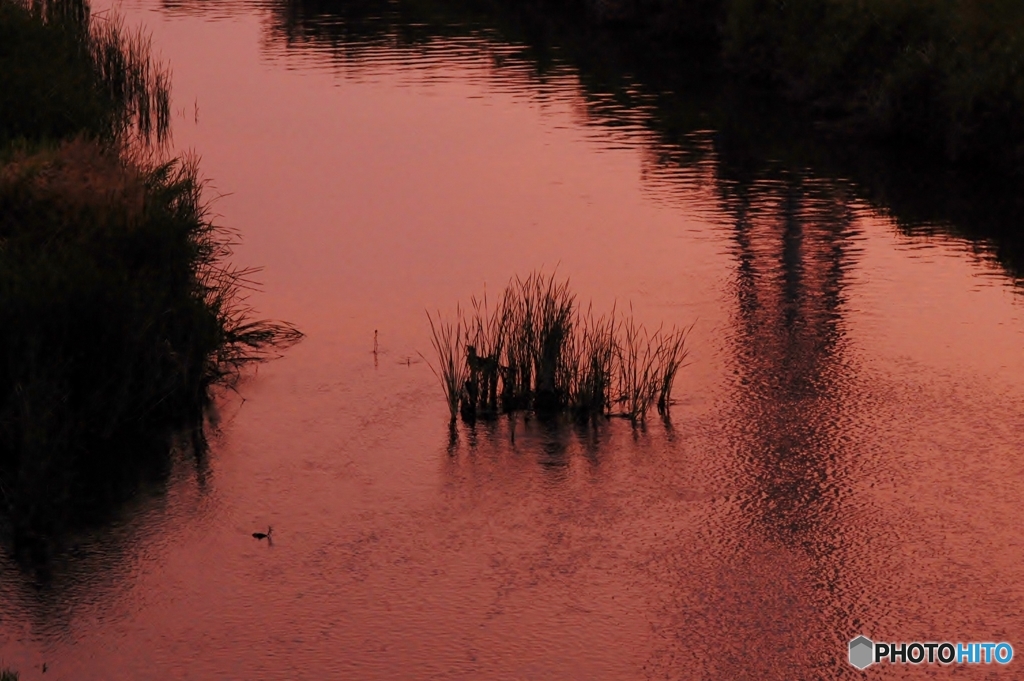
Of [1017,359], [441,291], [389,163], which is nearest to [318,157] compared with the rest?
[389,163]

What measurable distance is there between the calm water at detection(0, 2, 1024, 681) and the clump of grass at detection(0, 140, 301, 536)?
42 centimetres

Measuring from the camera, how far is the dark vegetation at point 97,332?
32.9 feet

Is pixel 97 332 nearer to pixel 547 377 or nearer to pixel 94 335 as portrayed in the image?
pixel 94 335

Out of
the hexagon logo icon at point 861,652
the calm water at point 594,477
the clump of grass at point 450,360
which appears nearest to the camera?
the hexagon logo icon at point 861,652

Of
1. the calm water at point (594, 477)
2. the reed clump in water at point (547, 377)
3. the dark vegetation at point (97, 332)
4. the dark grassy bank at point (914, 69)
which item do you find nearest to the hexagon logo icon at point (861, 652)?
the calm water at point (594, 477)

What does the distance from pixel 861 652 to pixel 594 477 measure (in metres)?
2.63

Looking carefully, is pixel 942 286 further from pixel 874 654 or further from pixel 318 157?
pixel 318 157

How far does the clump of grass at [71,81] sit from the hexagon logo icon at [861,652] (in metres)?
8.27

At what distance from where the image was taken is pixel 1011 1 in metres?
20.2

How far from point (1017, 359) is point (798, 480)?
10.3 ft

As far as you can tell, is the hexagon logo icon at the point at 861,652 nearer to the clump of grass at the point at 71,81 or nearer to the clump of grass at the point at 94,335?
the clump of grass at the point at 94,335

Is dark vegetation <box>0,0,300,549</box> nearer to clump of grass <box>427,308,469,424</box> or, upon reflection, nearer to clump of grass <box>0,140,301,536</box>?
clump of grass <box>0,140,301,536</box>

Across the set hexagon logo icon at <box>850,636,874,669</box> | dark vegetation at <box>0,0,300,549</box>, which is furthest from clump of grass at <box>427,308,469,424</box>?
hexagon logo icon at <box>850,636,874,669</box>

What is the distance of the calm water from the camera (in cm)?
813
